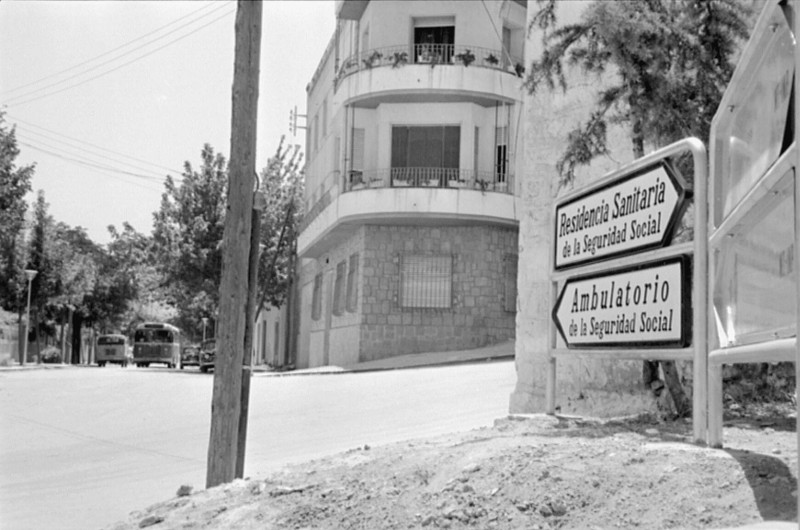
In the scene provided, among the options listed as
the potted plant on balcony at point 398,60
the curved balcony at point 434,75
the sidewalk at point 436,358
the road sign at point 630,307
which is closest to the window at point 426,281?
the sidewalk at point 436,358

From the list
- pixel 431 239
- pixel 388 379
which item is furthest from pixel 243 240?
pixel 431 239

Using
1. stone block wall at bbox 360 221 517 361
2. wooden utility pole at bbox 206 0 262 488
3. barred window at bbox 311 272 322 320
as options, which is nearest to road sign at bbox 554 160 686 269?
wooden utility pole at bbox 206 0 262 488

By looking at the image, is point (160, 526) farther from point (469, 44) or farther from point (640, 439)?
point (469, 44)

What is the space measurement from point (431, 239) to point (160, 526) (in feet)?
84.2

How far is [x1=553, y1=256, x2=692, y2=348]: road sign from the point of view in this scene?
638cm

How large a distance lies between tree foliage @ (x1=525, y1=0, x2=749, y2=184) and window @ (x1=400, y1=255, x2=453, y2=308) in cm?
2136

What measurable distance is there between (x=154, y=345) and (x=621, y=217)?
5006cm

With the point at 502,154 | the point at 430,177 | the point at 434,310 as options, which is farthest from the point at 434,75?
the point at 434,310

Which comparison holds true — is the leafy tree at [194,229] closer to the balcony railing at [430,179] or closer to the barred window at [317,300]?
the barred window at [317,300]

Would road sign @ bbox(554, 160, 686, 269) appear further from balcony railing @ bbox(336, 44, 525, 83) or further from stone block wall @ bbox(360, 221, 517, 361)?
balcony railing @ bbox(336, 44, 525, 83)

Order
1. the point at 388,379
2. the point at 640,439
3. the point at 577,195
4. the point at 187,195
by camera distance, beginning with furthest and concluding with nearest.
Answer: the point at 187,195, the point at 388,379, the point at 577,195, the point at 640,439

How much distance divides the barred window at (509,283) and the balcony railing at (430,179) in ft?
7.26

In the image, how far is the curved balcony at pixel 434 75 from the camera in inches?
1244

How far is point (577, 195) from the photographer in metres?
7.83
